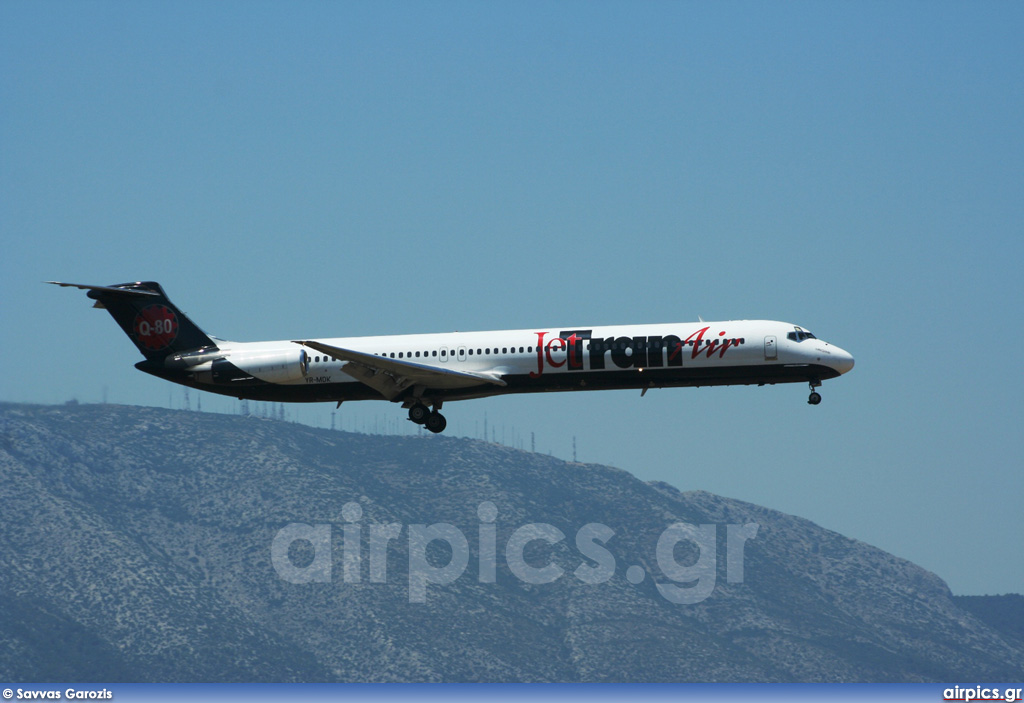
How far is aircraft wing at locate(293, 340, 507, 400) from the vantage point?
56.7 metres

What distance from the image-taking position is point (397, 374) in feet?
191

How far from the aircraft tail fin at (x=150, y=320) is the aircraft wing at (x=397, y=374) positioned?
31.3 feet

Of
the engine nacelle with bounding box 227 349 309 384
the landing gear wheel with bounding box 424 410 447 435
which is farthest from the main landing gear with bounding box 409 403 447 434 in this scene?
the engine nacelle with bounding box 227 349 309 384

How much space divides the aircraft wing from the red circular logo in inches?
418

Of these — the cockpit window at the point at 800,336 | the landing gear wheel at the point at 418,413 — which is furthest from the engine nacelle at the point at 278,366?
the cockpit window at the point at 800,336

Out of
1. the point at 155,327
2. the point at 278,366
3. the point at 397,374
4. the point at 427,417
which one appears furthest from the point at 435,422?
the point at 155,327

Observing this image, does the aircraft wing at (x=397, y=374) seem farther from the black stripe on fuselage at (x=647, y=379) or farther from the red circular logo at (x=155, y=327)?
the red circular logo at (x=155, y=327)

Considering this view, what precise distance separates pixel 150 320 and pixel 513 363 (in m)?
18.8

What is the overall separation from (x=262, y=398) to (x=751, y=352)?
2210 cm

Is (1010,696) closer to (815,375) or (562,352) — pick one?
(815,375)

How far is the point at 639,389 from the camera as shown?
57.9 metres

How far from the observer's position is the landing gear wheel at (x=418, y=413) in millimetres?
60500

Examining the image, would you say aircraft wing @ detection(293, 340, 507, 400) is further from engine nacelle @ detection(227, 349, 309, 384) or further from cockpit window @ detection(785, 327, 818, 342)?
cockpit window @ detection(785, 327, 818, 342)

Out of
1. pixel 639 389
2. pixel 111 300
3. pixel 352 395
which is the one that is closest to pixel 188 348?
pixel 111 300
